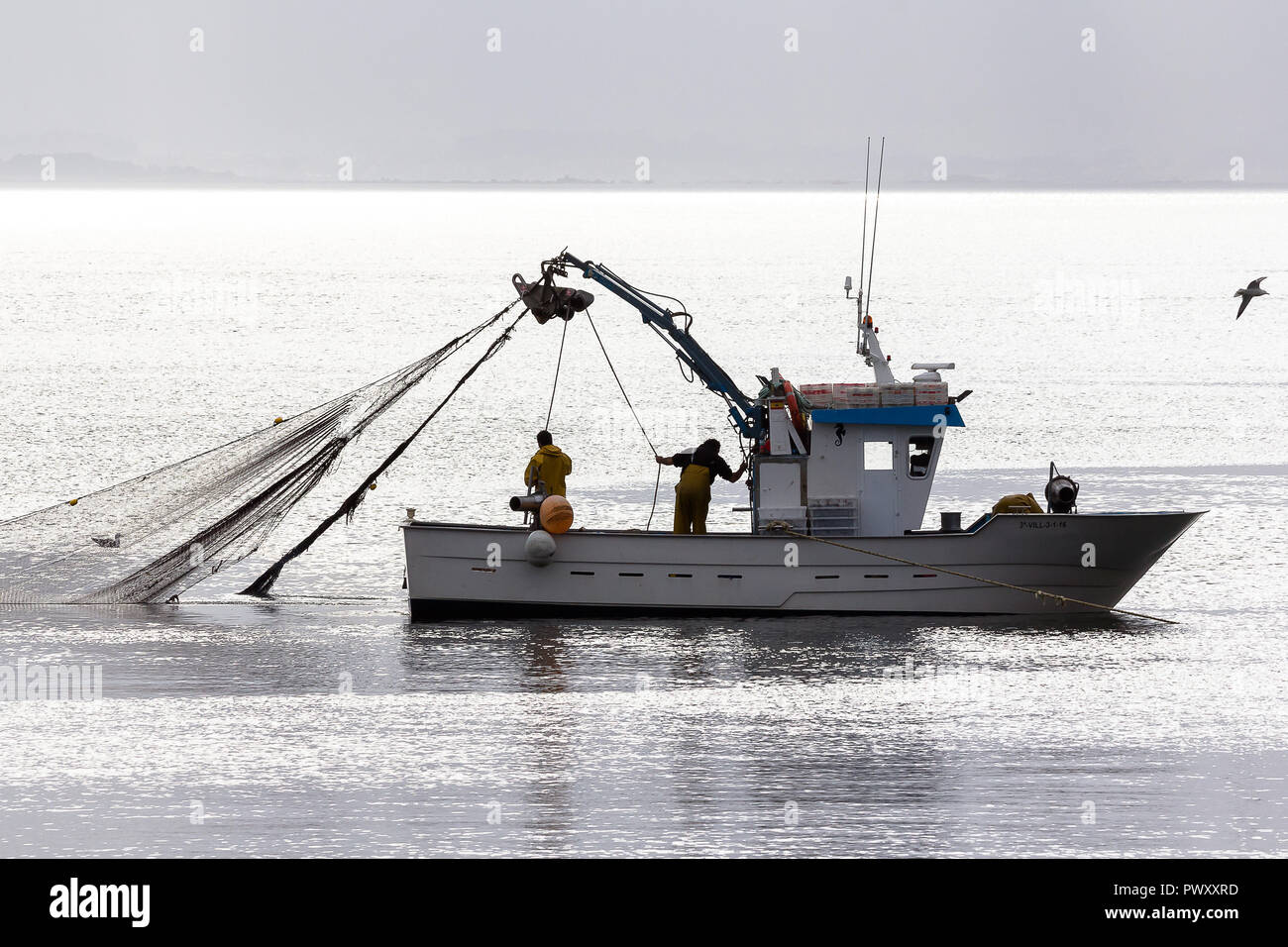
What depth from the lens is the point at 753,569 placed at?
2019cm

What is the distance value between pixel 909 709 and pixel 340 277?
5102 inches

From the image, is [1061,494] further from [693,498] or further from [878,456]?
[693,498]

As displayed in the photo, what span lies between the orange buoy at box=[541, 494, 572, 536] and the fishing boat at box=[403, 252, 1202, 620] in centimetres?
8

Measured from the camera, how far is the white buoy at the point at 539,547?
65.5 feet

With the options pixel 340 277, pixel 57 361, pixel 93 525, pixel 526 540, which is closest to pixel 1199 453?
pixel 526 540

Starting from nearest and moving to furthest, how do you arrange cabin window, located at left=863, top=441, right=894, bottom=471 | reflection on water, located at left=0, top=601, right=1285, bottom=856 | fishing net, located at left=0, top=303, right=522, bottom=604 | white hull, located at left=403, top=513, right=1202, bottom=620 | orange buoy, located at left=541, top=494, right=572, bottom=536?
reflection on water, located at left=0, top=601, right=1285, bottom=856 < orange buoy, located at left=541, top=494, right=572, bottom=536 < white hull, located at left=403, top=513, right=1202, bottom=620 < fishing net, located at left=0, top=303, right=522, bottom=604 < cabin window, located at left=863, top=441, right=894, bottom=471

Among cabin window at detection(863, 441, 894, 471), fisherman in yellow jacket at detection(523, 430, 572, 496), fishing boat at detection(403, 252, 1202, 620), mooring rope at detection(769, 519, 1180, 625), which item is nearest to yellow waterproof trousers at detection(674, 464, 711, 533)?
fishing boat at detection(403, 252, 1202, 620)

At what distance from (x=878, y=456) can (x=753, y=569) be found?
2081mm

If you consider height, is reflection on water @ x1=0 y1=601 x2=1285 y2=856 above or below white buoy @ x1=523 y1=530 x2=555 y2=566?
below

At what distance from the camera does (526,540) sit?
2019cm

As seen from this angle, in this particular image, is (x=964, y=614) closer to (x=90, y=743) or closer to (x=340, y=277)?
(x=90, y=743)

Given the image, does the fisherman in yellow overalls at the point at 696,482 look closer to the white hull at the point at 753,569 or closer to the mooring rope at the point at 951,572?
the white hull at the point at 753,569

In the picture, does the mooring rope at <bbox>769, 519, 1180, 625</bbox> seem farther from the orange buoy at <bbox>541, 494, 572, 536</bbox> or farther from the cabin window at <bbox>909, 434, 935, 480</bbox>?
the orange buoy at <bbox>541, 494, 572, 536</bbox>

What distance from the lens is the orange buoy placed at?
65.0 ft
